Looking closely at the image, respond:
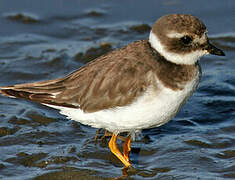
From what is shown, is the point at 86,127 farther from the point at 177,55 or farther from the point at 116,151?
the point at 177,55

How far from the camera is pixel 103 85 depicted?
6.94 metres

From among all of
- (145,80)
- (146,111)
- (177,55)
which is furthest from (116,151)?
(177,55)

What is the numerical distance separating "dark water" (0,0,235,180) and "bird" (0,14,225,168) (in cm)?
84

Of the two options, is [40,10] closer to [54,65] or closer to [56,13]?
[56,13]

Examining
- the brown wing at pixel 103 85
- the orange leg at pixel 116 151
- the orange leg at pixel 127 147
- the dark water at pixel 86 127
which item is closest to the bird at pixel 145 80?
the brown wing at pixel 103 85

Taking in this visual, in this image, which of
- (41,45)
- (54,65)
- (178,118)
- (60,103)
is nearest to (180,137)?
(178,118)

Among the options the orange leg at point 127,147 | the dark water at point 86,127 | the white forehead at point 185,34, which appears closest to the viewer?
the white forehead at point 185,34

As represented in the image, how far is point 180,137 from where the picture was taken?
817cm

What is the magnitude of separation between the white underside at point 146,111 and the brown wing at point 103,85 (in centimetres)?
10

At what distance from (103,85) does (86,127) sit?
1.82m

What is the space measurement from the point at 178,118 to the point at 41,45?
13.6 feet

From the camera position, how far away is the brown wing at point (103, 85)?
676 centimetres

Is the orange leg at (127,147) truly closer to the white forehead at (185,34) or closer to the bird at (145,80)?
the bird at (145,80)

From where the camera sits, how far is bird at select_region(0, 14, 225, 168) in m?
6.68
